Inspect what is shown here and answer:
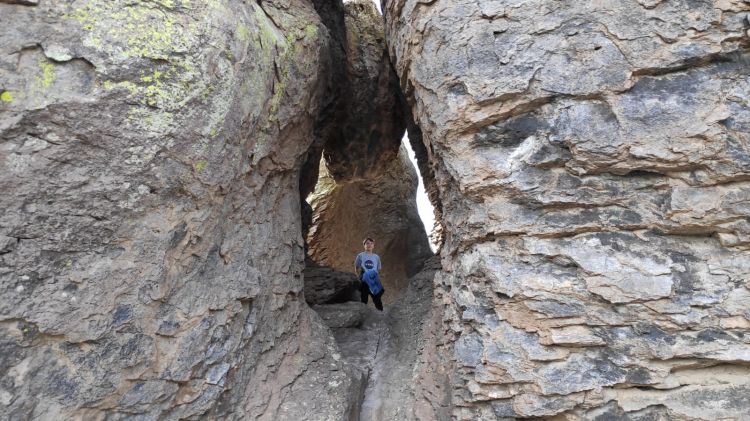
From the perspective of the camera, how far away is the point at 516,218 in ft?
14.1

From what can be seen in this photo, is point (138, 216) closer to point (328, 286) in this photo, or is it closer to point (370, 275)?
point (328, 286)

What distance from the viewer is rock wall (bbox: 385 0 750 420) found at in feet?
12.2

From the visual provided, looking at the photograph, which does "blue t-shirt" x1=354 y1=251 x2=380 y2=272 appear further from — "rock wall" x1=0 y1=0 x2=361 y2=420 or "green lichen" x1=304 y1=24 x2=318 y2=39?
"green lichen" x1=304 y1=24 x2=318 y2=39

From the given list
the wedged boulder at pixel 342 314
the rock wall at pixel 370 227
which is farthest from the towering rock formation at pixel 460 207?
the rock wall at pixel 370 227

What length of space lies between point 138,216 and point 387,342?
12.5ft

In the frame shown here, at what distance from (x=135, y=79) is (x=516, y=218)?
3.33 meters

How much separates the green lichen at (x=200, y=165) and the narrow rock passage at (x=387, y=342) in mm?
3200

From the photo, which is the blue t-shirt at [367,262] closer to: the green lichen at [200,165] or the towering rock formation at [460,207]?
the towering rock formation at [460,207]

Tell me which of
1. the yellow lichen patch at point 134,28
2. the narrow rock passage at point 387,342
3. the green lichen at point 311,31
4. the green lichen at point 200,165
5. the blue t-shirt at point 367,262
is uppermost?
the green lichen at point 311,31

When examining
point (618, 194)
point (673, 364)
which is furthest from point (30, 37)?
point (673, 364)

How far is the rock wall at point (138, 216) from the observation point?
3400mm

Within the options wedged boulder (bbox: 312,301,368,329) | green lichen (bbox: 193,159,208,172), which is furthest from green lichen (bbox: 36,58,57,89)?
wedged boulder (bbox: 312,301,368,329)

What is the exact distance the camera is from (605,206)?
4035mm

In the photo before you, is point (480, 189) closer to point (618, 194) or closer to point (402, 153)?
point (618, 194)
